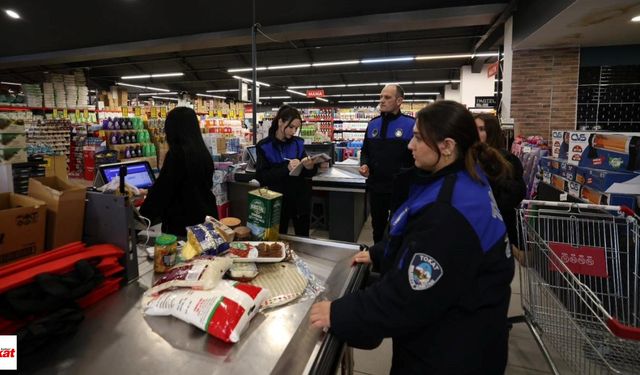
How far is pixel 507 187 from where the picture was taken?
2.52 m

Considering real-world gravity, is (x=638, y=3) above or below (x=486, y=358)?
above

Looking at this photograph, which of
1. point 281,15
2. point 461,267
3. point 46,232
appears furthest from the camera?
point 281,15

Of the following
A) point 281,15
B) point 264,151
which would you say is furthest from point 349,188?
point 281,15

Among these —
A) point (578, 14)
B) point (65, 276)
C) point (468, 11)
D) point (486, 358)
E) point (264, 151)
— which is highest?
point (468, 11)

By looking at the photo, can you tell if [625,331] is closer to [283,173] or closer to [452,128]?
[452,128]

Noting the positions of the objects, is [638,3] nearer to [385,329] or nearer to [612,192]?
[612,192]

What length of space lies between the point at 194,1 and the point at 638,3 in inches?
283

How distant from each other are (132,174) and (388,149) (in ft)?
7.11

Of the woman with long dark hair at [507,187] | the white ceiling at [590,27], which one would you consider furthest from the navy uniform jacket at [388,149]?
the white ceiling at [590,27]

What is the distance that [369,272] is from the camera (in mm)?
1608

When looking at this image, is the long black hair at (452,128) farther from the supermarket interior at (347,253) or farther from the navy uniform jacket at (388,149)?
the navy uniform jacket at (388,149)

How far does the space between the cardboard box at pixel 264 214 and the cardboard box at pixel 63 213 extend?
0.69 meters

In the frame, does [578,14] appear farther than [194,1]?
No

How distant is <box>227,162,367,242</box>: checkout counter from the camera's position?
4629 millimetres
